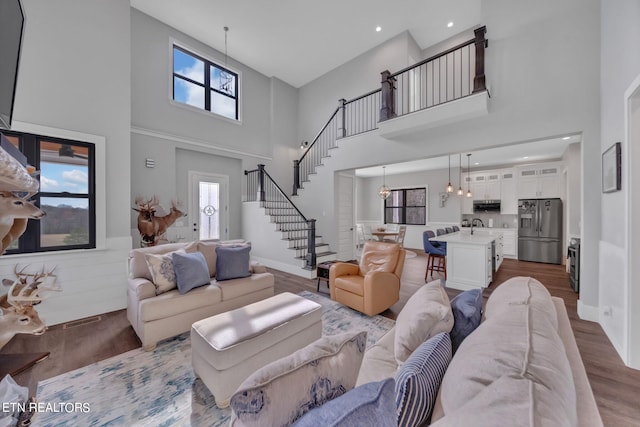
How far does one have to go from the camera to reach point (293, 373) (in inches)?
30.0

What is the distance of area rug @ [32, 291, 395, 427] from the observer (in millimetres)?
1592

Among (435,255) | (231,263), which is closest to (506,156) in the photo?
(435,255)

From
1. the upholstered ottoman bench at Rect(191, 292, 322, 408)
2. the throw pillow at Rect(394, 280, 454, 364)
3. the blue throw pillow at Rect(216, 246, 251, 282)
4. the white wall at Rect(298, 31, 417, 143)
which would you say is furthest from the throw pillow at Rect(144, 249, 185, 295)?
the white wall at Rect(298, 31, 417, 143)

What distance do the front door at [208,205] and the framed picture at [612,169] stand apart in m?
6.43

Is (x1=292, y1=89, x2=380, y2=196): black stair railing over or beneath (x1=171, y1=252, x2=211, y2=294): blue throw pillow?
over

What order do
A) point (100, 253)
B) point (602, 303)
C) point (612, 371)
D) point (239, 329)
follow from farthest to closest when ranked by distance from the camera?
1. point (100, 253)
2. point (602, 303)
3. point (612, 371)
4. point (239, 329)

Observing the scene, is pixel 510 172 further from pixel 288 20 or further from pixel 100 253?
pixel 100 253

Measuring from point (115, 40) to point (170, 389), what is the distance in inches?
181

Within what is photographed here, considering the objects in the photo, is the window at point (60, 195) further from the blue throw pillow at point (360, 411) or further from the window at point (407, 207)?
the window at point (407, 207)

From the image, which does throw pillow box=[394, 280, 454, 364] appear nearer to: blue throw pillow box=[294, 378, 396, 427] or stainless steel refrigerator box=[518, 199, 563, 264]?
blue throw pillow box=[294, 378, 396, 427]

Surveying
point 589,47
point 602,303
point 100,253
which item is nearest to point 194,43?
point 100,253

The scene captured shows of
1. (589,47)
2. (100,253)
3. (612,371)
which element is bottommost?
(612,371)

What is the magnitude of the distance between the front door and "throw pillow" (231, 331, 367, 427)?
5420 millimetres

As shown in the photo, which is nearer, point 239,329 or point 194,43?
point 239,329
